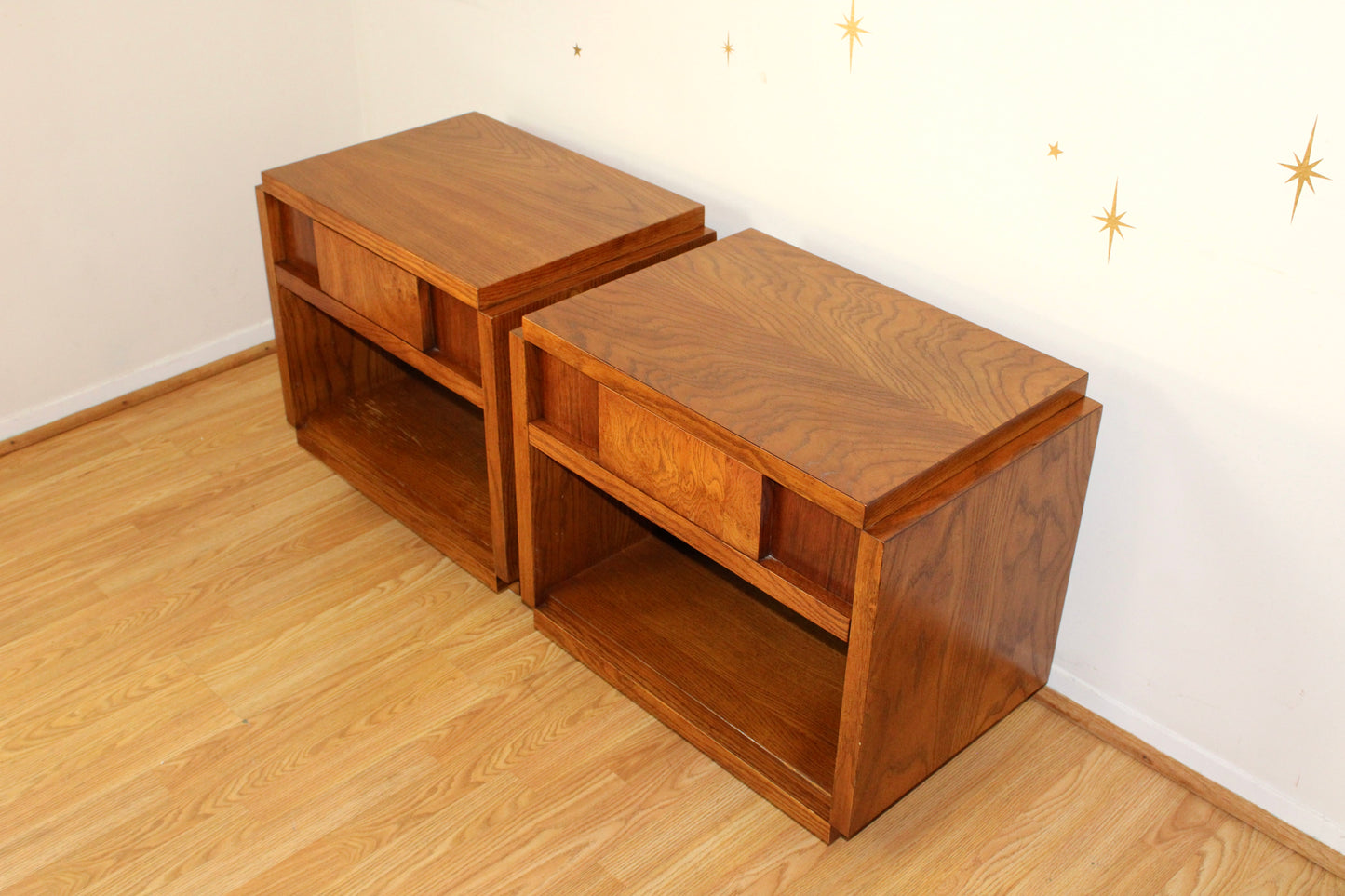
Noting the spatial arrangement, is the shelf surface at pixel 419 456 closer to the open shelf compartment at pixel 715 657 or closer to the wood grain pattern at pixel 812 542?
the open shelf compartment at pixel 715 657

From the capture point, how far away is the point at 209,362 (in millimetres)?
2217

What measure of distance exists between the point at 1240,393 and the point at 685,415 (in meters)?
0.56

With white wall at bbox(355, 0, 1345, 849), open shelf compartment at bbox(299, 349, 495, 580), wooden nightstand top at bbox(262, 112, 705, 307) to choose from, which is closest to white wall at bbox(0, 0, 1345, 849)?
white wall at bbox(355, 0, 1345, 849)

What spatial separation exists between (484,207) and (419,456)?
1.44 ft

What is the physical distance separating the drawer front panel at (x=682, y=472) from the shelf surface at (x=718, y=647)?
27cm

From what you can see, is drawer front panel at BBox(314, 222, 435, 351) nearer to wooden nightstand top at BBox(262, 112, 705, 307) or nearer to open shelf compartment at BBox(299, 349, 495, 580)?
wooden nightstand top at BBox(262, 112, 705, 307)

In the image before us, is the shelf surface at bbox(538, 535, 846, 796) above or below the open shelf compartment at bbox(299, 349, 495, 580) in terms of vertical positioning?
below

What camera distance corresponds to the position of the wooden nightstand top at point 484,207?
1.51 metres

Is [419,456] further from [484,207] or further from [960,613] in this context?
[960,613]

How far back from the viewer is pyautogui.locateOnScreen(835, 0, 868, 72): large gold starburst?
1.44 metres

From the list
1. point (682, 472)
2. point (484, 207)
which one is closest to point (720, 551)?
point (682, 472)

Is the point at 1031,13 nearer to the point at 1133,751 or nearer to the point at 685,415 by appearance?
the point at 685,415

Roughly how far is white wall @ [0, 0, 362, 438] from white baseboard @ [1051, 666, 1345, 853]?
154 cm

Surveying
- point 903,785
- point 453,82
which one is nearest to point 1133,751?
point 903,785
